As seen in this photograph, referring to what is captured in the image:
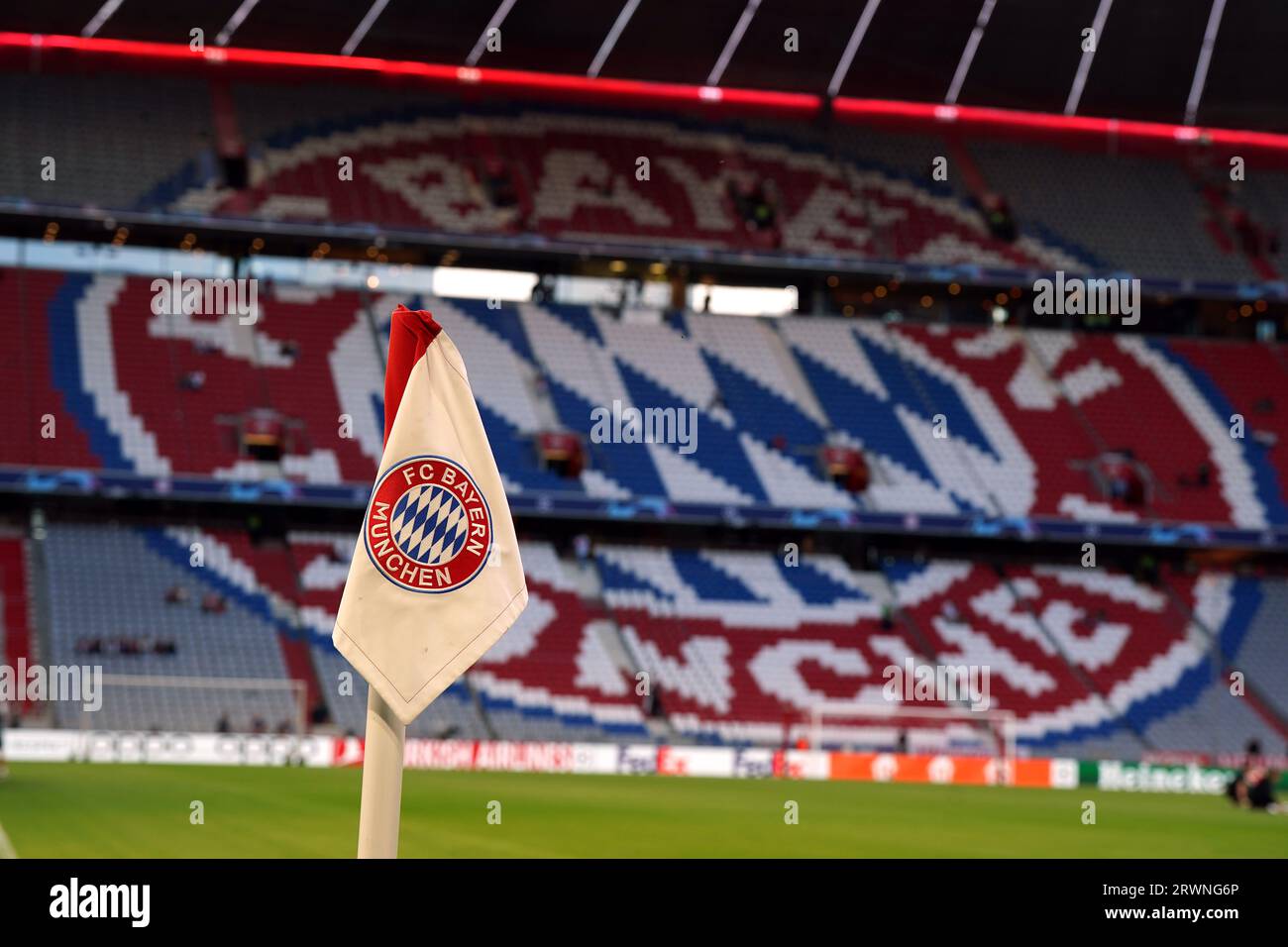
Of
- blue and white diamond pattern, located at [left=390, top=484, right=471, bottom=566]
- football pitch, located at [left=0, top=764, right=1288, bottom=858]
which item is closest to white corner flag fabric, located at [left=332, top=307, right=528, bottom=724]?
blue and white diamond pattern, located at [left=390, top=484, right=471, bottom=566]

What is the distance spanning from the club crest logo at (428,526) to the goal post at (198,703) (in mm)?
39612

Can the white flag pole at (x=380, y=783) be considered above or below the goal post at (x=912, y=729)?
below

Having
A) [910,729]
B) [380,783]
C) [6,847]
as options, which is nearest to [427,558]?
[380,783]

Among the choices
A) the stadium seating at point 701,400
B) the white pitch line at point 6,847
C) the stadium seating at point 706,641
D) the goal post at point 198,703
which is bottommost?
the white pitch line at point 6,847

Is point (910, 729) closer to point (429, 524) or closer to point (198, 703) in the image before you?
point (198, 703)

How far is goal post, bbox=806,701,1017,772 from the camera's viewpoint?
152 feet

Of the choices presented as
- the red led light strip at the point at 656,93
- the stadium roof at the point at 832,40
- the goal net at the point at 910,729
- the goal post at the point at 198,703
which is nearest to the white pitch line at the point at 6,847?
the goal post at the point at 198,703

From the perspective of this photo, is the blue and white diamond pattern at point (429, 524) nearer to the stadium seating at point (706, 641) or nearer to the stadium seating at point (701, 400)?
the stadium seating at point (706, 641)

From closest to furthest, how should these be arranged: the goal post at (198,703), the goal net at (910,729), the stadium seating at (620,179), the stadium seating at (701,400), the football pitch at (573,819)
Answer: the football pitch at (573,819) → the goal post at (198,703) → the goal net at (910,729) → the stadium seating at (701,400) → the stadium seating at (620,179)

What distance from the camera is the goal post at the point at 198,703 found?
42656 mm

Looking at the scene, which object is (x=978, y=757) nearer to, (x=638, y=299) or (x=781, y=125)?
(x=638, y=299)

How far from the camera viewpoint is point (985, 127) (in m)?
63.3
